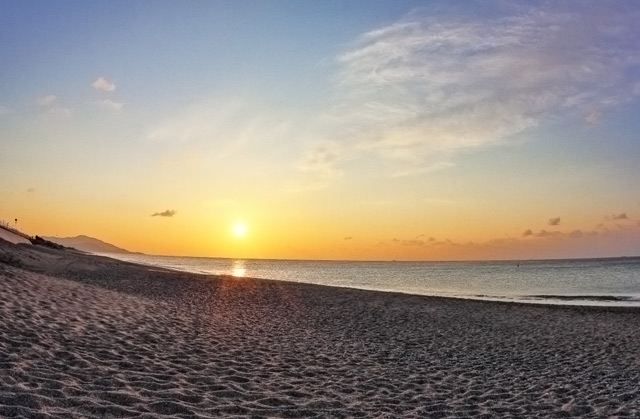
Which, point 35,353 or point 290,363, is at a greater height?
point 35,353

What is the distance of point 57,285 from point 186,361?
11719 mm

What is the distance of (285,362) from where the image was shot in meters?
11.4

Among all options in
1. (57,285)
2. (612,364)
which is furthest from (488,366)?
(57,285)

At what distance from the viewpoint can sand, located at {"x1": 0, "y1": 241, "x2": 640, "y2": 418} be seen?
7.39 meters

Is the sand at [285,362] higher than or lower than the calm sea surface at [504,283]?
higher

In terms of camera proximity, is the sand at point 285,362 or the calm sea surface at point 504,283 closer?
the sand at point 285,362

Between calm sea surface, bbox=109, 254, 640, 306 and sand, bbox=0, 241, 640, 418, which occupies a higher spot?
sand, bbox=0, 241, 640, 418

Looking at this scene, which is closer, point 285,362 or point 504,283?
point 285,362

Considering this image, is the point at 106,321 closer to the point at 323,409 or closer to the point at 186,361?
the point at 186,361

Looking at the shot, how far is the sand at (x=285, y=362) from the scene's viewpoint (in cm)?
739

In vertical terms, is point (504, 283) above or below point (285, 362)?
below

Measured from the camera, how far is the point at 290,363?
11.3 meters

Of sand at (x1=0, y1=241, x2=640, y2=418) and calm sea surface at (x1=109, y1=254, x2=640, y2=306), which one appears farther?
calm sea surface at (x1=109, y1=254, x2=640, y2=306)

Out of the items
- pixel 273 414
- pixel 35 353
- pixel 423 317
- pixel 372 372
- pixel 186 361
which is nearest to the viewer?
pixel 273 414
